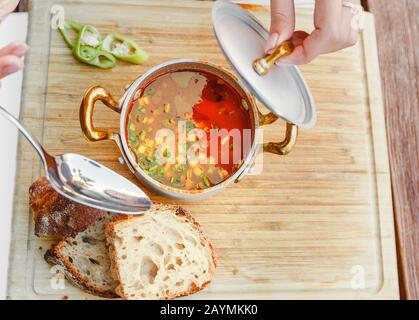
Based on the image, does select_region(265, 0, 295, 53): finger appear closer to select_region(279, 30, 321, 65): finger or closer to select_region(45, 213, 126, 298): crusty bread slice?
select_region(279, 30, 321, 65): finger

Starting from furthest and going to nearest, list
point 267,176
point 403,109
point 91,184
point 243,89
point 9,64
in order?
point 403,109 → point 267,176 → point 243,89 → point 91,184 → point 9,64

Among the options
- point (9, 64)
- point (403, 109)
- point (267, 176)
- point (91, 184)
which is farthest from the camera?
point (403, 109)

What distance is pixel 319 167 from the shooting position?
173 centimetres

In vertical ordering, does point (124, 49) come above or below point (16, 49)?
above

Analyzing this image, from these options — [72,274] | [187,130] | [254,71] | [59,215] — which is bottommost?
[72,274]

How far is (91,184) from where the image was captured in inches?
58.2

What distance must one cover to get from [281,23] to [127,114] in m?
0.48

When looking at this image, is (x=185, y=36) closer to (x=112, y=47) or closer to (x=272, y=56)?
(x=112, y=47)

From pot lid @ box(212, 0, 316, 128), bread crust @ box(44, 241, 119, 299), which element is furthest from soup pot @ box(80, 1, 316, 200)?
bread crust @ box(44, 241, 119, 299)

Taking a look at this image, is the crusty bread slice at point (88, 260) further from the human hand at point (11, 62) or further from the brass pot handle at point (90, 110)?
the human hand at point (11, 62)

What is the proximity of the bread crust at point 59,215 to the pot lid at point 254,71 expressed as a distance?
55 centimetres

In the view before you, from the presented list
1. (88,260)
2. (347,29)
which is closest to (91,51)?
(88,260)

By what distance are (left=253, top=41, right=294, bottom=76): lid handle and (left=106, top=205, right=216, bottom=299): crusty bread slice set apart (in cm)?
46

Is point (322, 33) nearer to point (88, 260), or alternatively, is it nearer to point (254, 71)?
point (254, 71)
